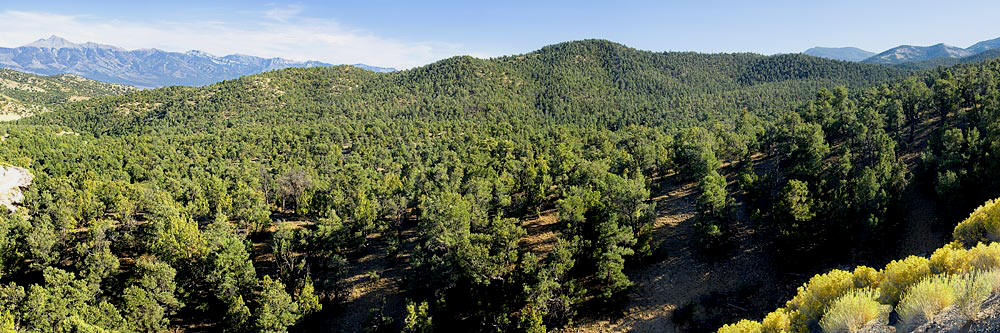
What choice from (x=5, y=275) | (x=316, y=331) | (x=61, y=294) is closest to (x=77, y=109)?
(x=5, y=275)

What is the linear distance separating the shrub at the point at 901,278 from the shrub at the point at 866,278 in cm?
79

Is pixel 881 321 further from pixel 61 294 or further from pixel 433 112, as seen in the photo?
pixel 433 112

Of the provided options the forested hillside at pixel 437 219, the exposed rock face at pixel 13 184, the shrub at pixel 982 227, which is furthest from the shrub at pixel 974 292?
the exposed rock face at pixel 13 184

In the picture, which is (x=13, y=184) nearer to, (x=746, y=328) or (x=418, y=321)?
(x=418, y=321)

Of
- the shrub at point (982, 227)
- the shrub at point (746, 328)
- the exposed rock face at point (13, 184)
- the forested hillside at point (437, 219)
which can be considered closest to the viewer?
the shrub at point (746, 328)

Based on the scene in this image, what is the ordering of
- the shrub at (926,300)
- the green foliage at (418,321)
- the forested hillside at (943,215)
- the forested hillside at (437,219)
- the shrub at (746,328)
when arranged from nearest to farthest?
1. the shrub at (926,300)
2. the forested hillside at (943,215)
3. the shrub at (746,328)
4. the green foliage at (418,321)
5. the forested hillside at (437,219)

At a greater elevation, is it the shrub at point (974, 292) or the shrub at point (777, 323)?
the shrub at point (974, 292)

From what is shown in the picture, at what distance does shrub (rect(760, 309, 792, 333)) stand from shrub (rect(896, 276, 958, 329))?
4627 millimetres

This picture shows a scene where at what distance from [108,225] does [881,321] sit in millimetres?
79159

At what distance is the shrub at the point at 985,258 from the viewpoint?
54.9 ft

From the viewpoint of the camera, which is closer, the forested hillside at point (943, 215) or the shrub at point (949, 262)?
the forested hillside at point (943, 215)

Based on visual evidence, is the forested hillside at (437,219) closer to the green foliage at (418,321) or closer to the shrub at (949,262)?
the green foliage at (418,321)

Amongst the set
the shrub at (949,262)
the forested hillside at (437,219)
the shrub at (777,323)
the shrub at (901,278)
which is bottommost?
the forested hillside at (437,219)

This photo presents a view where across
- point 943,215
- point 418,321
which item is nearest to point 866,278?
point 418,321
